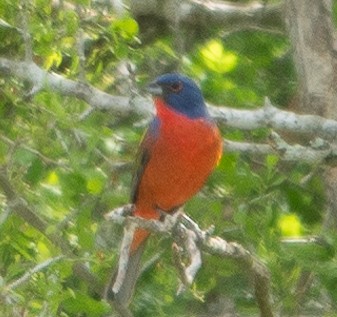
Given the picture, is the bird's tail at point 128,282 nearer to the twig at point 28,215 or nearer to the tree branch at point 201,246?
the twig at point 28,215

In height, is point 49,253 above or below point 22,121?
below

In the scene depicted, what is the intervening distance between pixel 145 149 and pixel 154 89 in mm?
291

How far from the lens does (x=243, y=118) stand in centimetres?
480

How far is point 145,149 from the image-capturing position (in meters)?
5.25

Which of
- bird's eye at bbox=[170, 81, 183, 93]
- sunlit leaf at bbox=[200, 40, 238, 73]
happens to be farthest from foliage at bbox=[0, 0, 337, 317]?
bird's eye at bbox=[170, 81, 183, 93]

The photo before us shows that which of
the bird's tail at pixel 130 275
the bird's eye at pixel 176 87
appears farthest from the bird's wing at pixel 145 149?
the bird's eye at pixel 176 87

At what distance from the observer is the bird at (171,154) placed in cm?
517

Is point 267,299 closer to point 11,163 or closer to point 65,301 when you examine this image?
point 65,301

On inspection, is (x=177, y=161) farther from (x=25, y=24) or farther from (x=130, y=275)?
(x=25, y=24)

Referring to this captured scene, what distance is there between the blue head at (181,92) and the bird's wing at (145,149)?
18 cm

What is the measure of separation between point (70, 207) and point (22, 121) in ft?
1.17

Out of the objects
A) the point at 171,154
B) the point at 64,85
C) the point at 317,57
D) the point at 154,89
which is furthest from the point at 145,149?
the point at 317,57

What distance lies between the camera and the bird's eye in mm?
5473

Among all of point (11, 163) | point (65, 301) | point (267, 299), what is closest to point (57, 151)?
point (11, 163)
